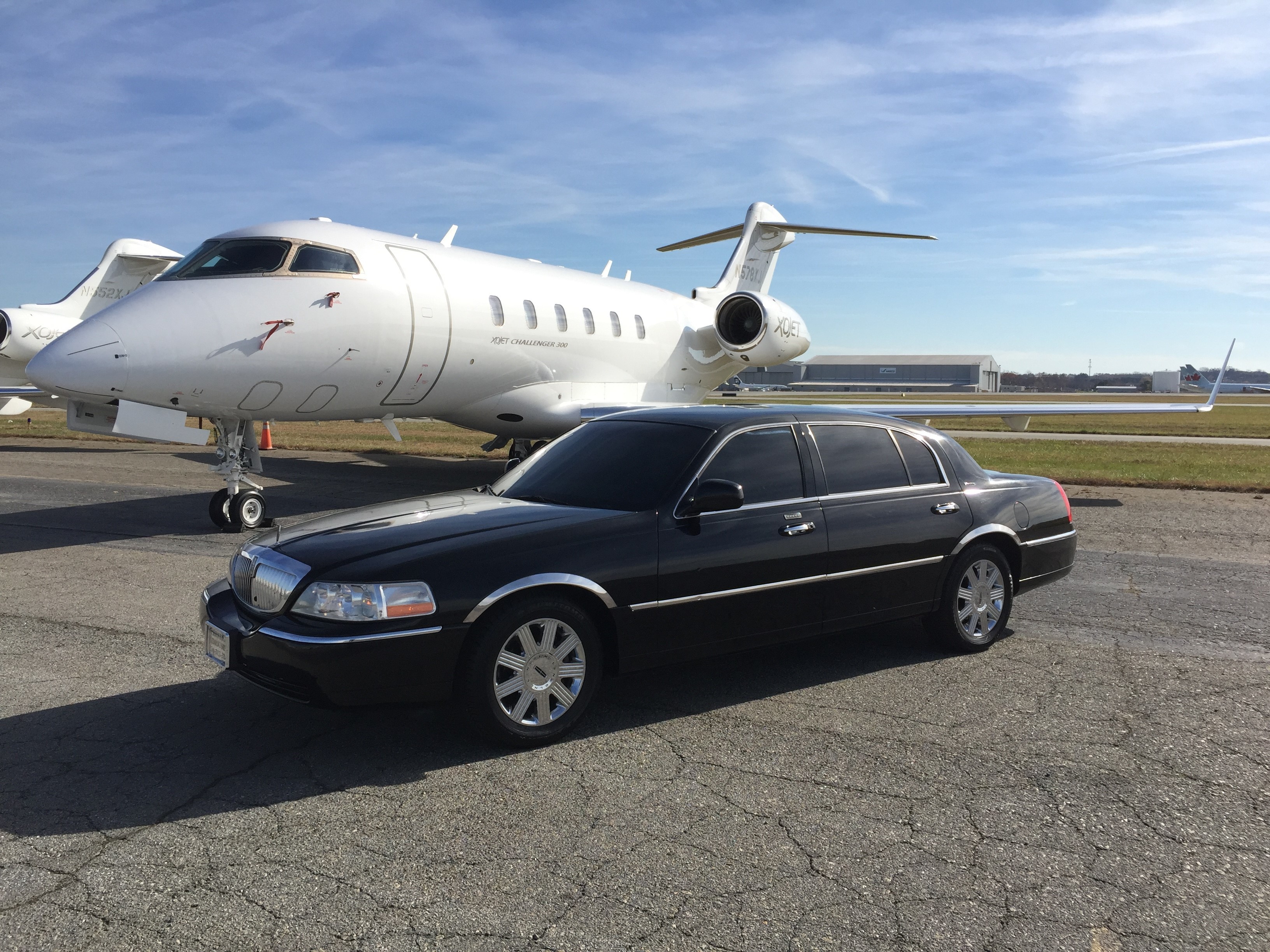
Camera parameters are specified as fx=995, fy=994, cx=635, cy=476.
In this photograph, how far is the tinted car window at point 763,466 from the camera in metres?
5.24

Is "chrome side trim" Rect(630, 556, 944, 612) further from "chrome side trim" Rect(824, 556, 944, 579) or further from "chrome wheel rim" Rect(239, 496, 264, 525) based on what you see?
"chrome wheel rim" Rect(239, 496, 264, 525)

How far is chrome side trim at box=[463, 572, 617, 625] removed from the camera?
13.9 ft

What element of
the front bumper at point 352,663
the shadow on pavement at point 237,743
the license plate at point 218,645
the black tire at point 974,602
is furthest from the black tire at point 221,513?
the black tire at point 974,602

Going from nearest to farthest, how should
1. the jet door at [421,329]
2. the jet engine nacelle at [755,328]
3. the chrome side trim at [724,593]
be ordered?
the chrome side trim at [724,593] < the jet door at [421,329] < the jet engine nacelle at [755,328]

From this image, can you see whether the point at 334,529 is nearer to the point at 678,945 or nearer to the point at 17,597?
the point at 678,945

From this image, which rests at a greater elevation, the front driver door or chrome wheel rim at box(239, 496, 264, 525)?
the front driver door

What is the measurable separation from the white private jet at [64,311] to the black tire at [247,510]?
43.5ft

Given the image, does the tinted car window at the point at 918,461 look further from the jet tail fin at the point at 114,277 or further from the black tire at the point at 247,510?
the jet tail fin at the point at 114,277

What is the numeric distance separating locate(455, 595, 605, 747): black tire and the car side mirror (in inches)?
30.4

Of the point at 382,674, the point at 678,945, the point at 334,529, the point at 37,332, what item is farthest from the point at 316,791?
the point at 37,332

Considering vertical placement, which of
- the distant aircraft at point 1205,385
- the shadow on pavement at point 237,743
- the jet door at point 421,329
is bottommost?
the shadow on pavement at point 237,743

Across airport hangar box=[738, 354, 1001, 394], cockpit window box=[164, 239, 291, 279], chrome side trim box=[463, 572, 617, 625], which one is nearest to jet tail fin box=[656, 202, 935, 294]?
cockpit window box=[164, 239, 291, 279]

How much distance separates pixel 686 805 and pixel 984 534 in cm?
301

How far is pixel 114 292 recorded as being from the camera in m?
24.1
